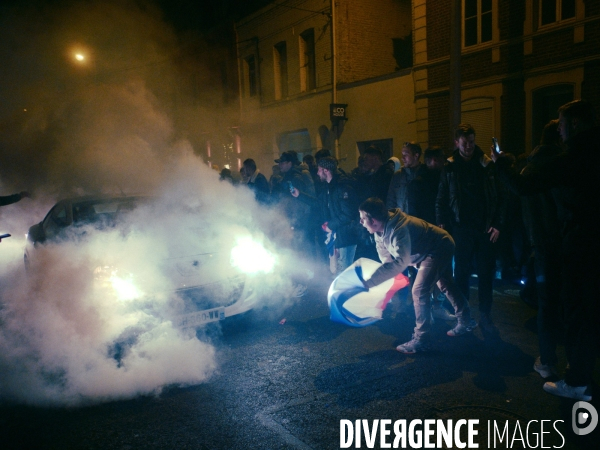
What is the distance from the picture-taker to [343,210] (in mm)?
6141

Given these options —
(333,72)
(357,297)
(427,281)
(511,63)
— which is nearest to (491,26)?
(511,63)

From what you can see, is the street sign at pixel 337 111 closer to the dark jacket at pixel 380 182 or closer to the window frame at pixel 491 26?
the window frame at pixel 491 26

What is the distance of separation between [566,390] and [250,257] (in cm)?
318

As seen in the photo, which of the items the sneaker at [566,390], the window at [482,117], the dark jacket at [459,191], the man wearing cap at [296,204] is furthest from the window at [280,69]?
the sneaker at [566,390]

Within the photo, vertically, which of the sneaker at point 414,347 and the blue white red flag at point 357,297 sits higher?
the blue white red flag at point 357,297

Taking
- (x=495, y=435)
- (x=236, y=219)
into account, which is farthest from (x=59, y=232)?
(x=495, y=435)

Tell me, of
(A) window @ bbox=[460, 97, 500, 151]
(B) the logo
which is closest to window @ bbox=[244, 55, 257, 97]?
(A) window @ bbox=[460, 97, 500, 151]

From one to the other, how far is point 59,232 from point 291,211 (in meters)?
3.27

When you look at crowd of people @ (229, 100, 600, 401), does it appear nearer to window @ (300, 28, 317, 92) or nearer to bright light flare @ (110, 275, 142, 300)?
bright light flare @ (110, 275, 142, 300)

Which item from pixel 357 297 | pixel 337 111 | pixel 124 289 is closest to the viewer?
pixel 357 297

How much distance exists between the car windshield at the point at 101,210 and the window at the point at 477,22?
33.5 feet

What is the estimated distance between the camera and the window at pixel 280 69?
66.9ft

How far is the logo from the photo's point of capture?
3.05 metres

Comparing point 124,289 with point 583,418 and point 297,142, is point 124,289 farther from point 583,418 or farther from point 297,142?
point 297,142
